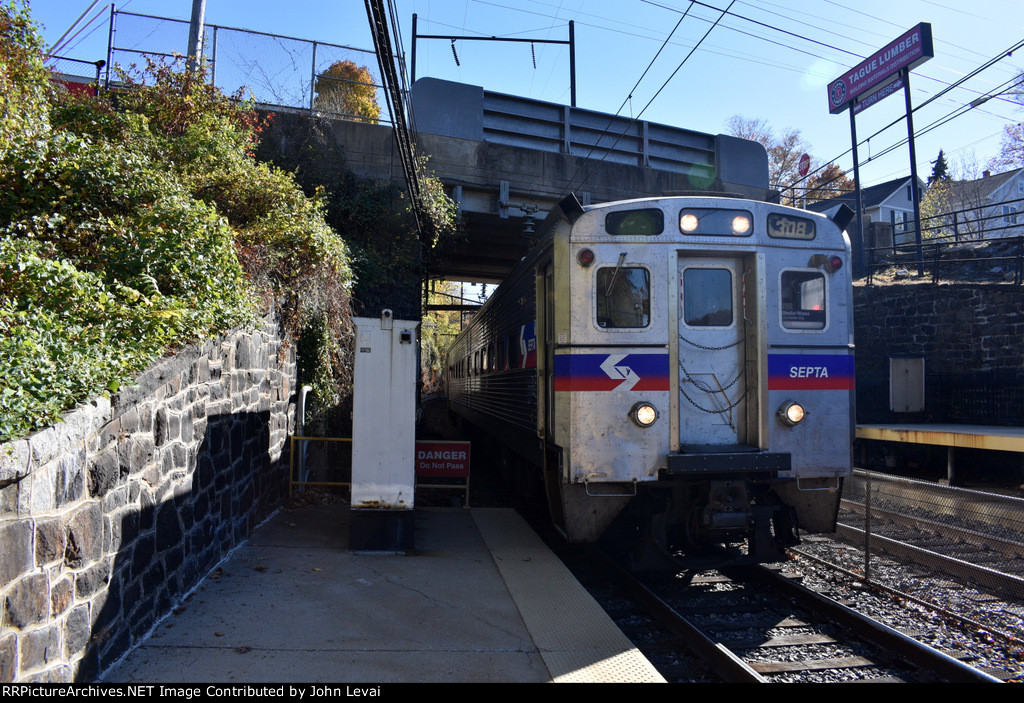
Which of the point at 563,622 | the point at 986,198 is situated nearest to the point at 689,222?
the point at 563,622

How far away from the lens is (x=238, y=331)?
6.69 metres

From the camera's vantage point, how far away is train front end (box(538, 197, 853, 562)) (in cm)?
595

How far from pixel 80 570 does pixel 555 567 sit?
166 inches

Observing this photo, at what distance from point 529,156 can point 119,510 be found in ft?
47.6

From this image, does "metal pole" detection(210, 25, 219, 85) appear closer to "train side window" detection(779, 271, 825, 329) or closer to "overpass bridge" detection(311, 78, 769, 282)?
"overpass bridge" detection(311, 78, 769, 282)

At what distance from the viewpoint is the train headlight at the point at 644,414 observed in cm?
592

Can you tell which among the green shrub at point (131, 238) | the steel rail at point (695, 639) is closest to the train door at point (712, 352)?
the steel rail at point (695, 639)

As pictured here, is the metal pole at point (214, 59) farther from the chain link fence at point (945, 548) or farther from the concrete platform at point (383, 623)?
the chain link fence at point (945, 548)

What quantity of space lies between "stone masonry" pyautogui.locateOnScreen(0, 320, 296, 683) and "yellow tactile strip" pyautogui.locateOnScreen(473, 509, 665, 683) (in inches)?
103

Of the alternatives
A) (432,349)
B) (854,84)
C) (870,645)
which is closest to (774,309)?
(870,645)

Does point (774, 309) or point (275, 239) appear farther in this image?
point (275, 239)

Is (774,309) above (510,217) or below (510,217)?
below

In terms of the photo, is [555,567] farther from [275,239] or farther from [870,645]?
[275,239]

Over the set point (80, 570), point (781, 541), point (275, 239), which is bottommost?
point (781, 541)
